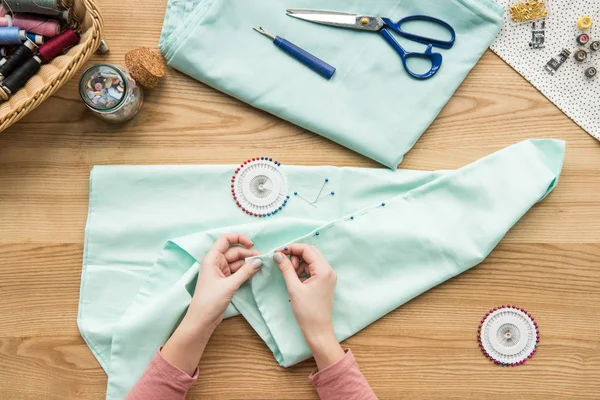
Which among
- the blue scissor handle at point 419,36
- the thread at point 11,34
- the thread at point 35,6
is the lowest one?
the thread at point 11,34

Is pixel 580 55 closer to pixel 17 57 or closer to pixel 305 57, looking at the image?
pixel 305 57

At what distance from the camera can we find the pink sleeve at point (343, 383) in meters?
0.91

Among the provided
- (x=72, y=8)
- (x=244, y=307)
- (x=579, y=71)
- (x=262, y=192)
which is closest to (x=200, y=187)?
(x=262, y=192)

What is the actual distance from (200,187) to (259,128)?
0.16 metres

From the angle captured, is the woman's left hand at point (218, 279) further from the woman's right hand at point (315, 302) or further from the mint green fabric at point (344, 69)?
the mint green fabric at point (344, 69)

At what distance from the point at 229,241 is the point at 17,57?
1.58 feet

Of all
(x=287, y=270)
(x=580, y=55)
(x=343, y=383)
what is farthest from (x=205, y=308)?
(x=580, y=55)

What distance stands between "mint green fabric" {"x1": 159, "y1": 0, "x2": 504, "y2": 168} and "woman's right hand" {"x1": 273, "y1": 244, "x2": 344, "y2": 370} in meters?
0.23

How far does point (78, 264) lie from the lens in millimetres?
983

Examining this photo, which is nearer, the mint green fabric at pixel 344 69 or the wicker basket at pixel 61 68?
the wicker basket at pixel 61 68

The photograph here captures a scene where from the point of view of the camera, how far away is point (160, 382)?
35.2 inches

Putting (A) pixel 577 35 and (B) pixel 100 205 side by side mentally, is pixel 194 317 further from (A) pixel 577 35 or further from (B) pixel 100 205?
(A) pixel 577 35

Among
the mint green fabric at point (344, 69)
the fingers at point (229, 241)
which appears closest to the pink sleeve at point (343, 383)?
the fingers at point (229, 241)

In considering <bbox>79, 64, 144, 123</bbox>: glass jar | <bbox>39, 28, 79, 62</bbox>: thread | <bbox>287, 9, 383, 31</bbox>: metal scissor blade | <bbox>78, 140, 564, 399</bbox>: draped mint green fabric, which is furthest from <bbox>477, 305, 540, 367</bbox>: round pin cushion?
<bbox>39, 28, 79, 62</bbox>: thread
